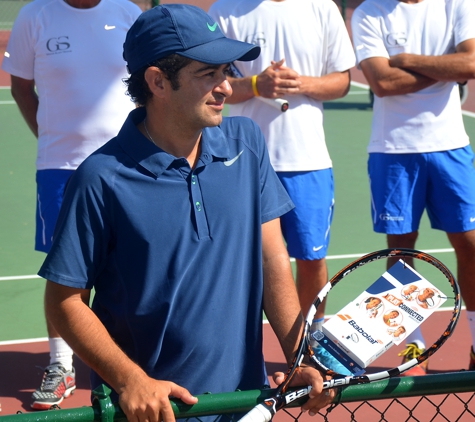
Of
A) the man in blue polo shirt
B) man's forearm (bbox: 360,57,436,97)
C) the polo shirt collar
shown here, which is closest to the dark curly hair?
the man in blue polo shirt

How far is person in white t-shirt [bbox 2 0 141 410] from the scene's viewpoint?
178 inches

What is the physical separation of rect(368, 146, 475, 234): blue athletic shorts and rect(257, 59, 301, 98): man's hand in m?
0.75

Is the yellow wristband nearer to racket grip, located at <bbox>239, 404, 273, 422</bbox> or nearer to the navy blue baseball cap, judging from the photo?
the navy blue baseball cap

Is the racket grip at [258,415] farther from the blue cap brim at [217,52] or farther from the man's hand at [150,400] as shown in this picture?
the blue cap brim at [217,52]

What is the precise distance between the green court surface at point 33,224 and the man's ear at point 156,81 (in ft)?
10.5

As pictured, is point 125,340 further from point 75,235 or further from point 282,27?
point 282,27

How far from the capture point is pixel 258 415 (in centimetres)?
226

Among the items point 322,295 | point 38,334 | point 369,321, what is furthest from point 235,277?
point 38,334

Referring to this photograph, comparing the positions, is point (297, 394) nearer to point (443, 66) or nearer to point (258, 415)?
point (258, 415)

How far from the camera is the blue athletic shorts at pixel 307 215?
4.71 metres

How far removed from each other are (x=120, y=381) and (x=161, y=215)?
508mm

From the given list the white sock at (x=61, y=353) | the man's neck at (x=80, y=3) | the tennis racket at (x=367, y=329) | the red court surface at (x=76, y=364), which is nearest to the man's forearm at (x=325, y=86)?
the man's neck at (x=80, y=3)

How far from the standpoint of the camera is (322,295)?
2566mm

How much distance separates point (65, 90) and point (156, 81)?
2058mm
